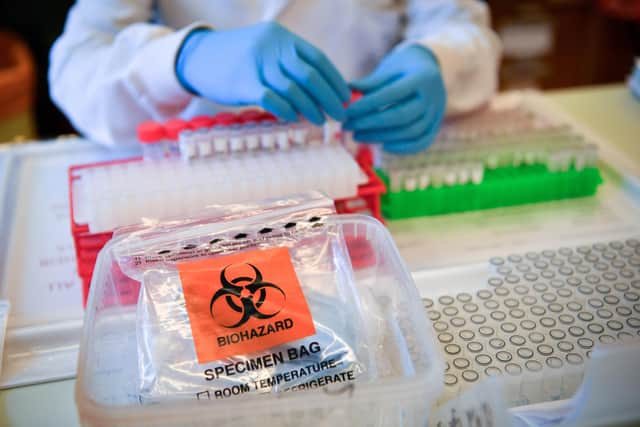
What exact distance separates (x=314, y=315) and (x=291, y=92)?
0.99 ft

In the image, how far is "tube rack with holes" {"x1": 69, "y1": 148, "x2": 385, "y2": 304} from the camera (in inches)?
23.5

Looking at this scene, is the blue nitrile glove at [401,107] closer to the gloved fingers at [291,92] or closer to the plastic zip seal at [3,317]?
the gloved fingers at [291,92]

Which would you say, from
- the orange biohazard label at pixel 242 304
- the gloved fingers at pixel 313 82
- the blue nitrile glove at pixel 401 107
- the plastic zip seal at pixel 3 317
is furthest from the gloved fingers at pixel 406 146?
A: the plastic zip seal at pixel 3 317

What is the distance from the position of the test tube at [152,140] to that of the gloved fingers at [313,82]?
0.16 meters

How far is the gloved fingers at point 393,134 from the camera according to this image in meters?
0.76

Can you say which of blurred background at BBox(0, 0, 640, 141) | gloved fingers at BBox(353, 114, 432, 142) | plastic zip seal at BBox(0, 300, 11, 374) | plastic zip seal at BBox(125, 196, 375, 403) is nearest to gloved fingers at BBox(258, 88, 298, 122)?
gloved fingers at BBox(353, 114, 432, 142)

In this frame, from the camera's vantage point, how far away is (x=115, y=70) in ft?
2.73

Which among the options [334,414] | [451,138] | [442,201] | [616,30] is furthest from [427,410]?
[616,30]

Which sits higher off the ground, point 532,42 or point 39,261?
point 39,261

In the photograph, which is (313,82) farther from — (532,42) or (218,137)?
(532,42)

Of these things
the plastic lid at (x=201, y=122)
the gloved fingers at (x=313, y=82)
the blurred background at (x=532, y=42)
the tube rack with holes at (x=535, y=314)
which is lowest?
the blurred background at (x=532, y=42)

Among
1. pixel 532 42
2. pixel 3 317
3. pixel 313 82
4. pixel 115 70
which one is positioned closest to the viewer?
pixel 3 317

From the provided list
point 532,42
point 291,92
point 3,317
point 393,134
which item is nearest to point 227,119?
point 291,92

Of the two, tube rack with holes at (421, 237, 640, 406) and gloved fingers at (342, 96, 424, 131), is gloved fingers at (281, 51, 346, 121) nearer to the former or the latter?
gloved fingers at (342, 96, 424, 131)
